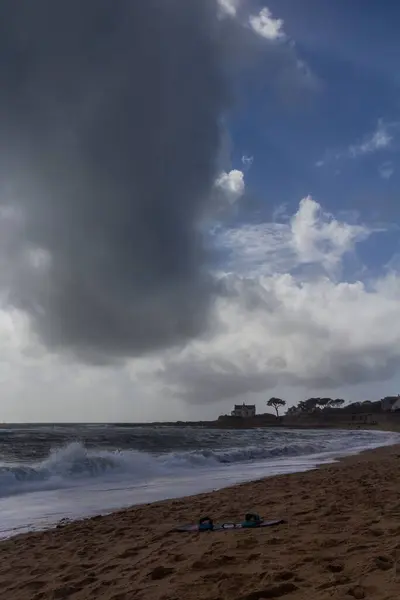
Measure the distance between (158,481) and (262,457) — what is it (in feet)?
33.6

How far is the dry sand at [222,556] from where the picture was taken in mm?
4109

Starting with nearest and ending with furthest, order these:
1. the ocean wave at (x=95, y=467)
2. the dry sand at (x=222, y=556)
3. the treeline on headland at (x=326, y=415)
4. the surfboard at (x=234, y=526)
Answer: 1. the dry sand at (x=222, y=556)
2. the surfboard at (x=234, y=526)
3. the ocean wave at (x=95, y=467)
4. the treeline on headland at (x=326, y=415)

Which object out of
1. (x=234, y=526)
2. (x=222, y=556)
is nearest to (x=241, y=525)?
(x=234, y=526)

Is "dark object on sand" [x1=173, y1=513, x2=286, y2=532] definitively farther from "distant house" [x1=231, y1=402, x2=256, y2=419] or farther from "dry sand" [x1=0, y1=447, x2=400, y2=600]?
"distant house" [x1=231, y1=402, x2=256, y2=419]

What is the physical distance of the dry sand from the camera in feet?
13.5

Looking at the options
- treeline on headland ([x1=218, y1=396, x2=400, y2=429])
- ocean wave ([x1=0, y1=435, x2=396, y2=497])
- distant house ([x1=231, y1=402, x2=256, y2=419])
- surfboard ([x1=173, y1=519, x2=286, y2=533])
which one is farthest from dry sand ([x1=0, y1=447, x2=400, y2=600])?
distant house ([x1=231, y1=402, x2=256, y2=419])

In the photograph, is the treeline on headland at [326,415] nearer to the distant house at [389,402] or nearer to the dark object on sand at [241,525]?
the distant house at [389,402]

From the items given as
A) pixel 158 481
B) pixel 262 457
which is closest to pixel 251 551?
pixel 158 481

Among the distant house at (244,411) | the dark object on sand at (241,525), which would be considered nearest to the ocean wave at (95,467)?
the dark object on sand at (241,525)

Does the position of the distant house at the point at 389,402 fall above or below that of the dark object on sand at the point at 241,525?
above

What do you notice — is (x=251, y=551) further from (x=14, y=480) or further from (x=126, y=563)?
(x=14, y=480)

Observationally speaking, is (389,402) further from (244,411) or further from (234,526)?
(234,526)

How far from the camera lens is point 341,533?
572cm

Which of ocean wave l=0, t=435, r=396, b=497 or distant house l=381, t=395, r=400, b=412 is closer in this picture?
ocean wave l=0, t=435, r=396, b=497
